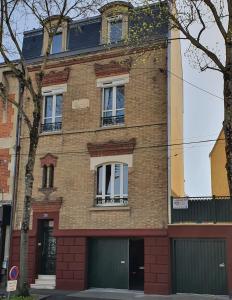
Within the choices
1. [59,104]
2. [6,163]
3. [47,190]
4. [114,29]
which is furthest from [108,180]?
[114,29]

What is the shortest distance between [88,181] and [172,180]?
344 centimetres

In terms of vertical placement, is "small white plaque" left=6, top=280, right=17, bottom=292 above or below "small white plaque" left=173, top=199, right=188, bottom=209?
below

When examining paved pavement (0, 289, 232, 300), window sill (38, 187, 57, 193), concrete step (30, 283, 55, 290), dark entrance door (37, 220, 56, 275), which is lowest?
paved pavement (0, 289, 232, 300)

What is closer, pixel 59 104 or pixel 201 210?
pixel 201 210

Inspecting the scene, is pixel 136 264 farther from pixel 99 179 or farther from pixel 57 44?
pixel 57 44

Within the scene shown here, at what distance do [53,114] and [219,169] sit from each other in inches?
383

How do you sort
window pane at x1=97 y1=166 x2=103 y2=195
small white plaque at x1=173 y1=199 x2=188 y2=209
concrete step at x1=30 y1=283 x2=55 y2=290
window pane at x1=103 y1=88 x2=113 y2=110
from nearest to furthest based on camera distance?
1. small white plaque at x1=173 y1=199 x2=188 y2=209
2. concrete step at x1=30 y1=283 x2=55 y2=290
3. window pane at x1=97 y1=166 x2=103 y2=195
4. window pane at x1=103 y1=88 x2=113 y2=110

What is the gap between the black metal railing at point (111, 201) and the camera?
18250 mm

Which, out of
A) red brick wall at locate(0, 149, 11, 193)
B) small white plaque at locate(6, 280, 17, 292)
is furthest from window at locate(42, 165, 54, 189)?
small white plaque at locate(6, 280, 17, 292)

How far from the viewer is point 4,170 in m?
20.7

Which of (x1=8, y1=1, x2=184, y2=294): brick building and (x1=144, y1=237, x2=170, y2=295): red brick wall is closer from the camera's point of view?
(x1=144, y1=237, x2=170, y2=295): red brick wall

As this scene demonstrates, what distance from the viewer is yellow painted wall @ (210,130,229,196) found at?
23.4 m

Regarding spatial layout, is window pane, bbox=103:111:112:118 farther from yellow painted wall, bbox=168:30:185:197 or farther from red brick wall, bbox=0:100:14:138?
red brick wall, bbox=0:100:14:138

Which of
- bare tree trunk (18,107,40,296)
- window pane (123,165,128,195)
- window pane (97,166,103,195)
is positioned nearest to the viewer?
bare tree trunk (18,107,40,296)
